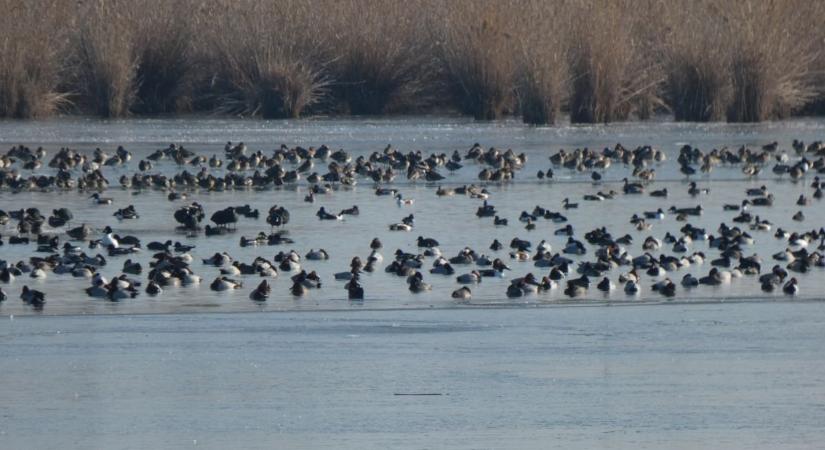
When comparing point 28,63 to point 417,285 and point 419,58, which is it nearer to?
point 419,58

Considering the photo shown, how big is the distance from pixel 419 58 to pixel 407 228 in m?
18.4

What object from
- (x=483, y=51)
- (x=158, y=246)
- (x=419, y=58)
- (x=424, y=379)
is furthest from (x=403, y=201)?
(x=419, y=58)

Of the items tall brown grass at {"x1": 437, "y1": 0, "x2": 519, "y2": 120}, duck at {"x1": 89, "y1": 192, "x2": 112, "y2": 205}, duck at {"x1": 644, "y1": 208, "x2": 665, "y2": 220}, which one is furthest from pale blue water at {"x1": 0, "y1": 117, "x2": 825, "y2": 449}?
tall brown grass at {"x1": 437, "y1": 0, "x2": 519, "y2": 120}

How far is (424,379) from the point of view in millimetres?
9609

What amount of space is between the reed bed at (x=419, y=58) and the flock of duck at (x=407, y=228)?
6012mm

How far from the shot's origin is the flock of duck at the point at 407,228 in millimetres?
13406

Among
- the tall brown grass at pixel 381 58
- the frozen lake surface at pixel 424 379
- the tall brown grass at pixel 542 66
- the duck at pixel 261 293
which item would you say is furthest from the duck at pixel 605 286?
the tall brown grass at pixel 381 58

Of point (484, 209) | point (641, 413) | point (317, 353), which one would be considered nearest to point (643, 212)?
point (484, 209)

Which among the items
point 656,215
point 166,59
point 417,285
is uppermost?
point 166,59

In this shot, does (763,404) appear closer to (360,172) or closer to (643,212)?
(643,212)

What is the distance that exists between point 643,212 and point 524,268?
4.26 metres

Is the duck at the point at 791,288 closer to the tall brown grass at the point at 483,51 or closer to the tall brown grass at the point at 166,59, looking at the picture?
the tall brown grass at the point at 483,51

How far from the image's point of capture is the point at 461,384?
952 centimetres

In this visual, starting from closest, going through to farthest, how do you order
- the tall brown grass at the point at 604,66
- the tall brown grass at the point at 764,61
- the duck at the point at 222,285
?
the duck at the point at 222,285 → the tall brown grass at the point at 764,61 → the tall brown grass at the point at 604,66
